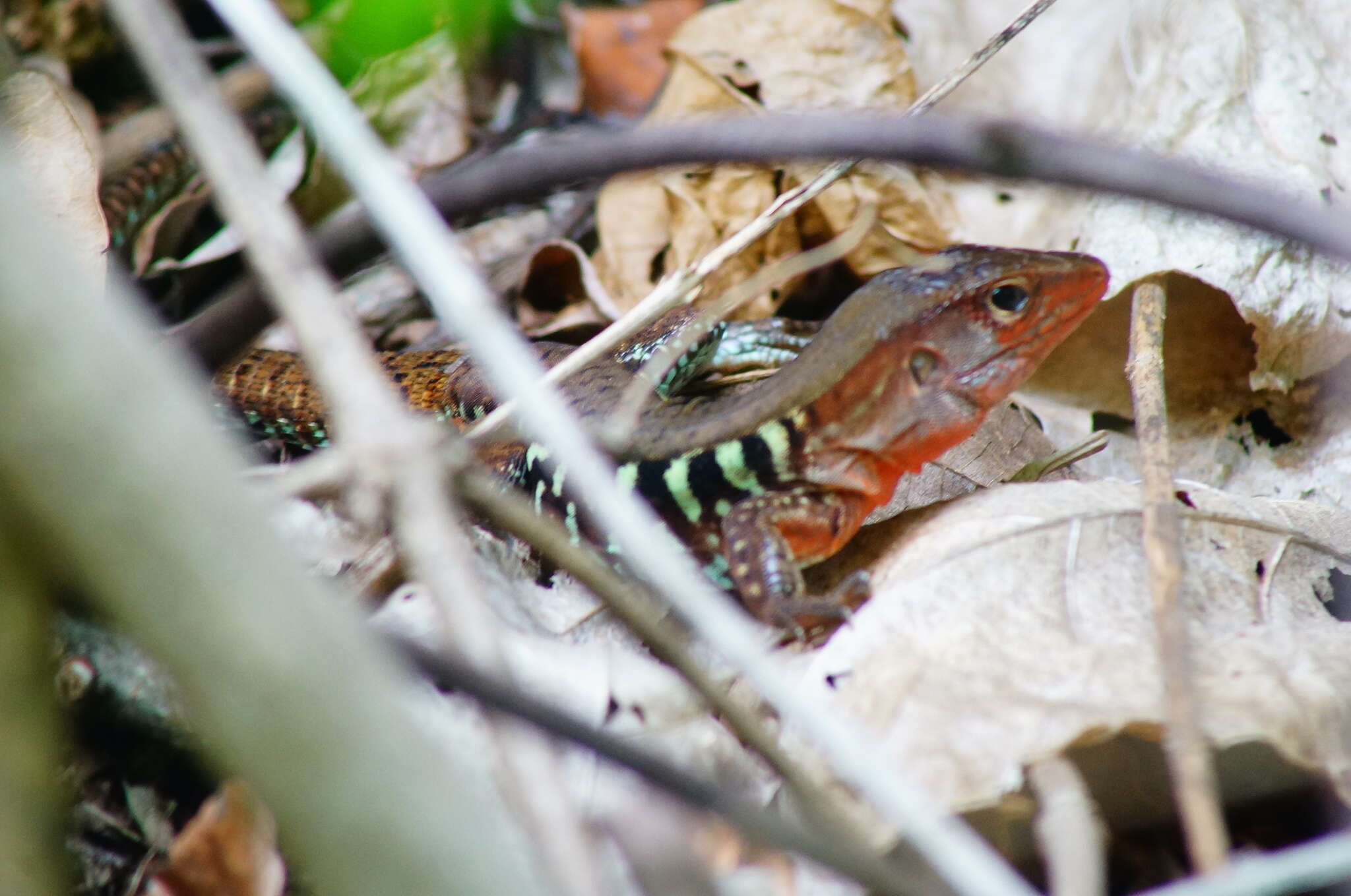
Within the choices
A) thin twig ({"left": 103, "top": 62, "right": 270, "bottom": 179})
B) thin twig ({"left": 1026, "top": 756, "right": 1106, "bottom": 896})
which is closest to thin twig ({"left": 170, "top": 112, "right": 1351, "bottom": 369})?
thin twig ({"left": 1026, "top": 756, "right": 1106, "bottom": 896})

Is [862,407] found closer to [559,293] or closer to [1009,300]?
[1009,300]

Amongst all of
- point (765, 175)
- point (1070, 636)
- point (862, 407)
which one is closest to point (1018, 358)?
point (862, 407)

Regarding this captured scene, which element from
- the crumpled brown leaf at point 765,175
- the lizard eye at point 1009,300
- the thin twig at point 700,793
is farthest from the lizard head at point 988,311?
the thin twig at point 700,793

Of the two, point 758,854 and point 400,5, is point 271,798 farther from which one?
point 400,5

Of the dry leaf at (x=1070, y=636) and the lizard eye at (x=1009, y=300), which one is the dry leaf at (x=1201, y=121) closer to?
the lizard eye at (x=1009, y=300)

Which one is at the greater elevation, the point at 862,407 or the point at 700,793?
the point at 700,793

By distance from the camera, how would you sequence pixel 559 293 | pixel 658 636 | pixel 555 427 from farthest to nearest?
pixel 559 293 < pixel 658 636 < pixel 555 427

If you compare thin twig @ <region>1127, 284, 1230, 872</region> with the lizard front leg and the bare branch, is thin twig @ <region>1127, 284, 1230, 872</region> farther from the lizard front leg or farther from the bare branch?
the bare branch
